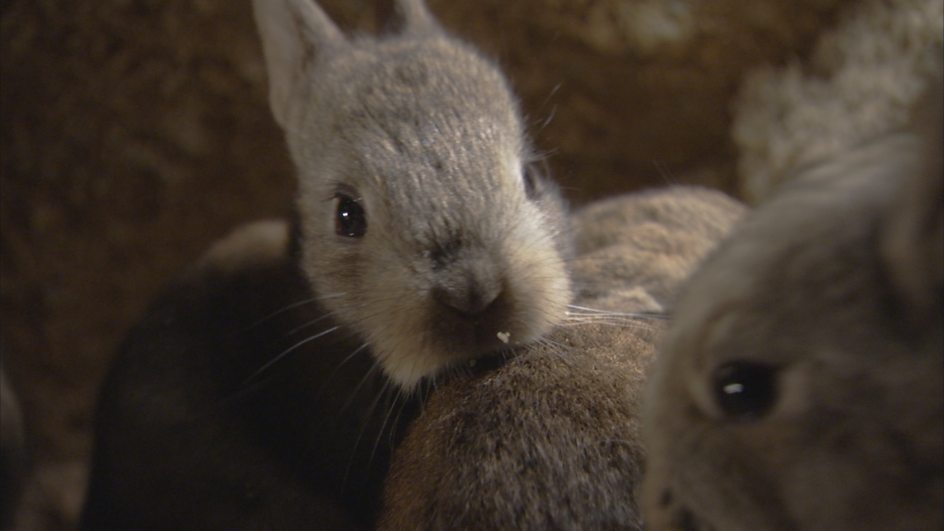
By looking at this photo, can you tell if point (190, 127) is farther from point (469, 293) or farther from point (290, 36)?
point (469, 293)

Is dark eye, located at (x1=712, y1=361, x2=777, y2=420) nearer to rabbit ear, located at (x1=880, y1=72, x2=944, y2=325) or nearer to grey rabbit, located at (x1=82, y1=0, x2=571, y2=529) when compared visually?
rabbit ear, located at (x1=880, y1=72, x2=944, y2=325)

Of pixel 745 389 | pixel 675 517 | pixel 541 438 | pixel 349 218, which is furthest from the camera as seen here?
pixel 349 218

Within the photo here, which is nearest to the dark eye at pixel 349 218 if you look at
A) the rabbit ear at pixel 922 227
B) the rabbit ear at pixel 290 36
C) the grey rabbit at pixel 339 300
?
the grey rabbit at pixel 339 300

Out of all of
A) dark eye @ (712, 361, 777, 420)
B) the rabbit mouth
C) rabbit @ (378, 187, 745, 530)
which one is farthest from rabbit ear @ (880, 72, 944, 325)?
rabbit @ (378, 187, 745, 530)

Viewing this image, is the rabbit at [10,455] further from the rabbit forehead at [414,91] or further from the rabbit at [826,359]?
the rabbit at [826,359]

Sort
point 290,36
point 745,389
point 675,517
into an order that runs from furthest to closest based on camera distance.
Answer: point 290,36
point 675,517
point 745,389

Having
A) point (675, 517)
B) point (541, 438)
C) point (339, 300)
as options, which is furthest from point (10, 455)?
point (675, 517)

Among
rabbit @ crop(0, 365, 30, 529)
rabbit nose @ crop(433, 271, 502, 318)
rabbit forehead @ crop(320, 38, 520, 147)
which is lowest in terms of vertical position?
rabbit @ crop(0, 365, 30, 529)
